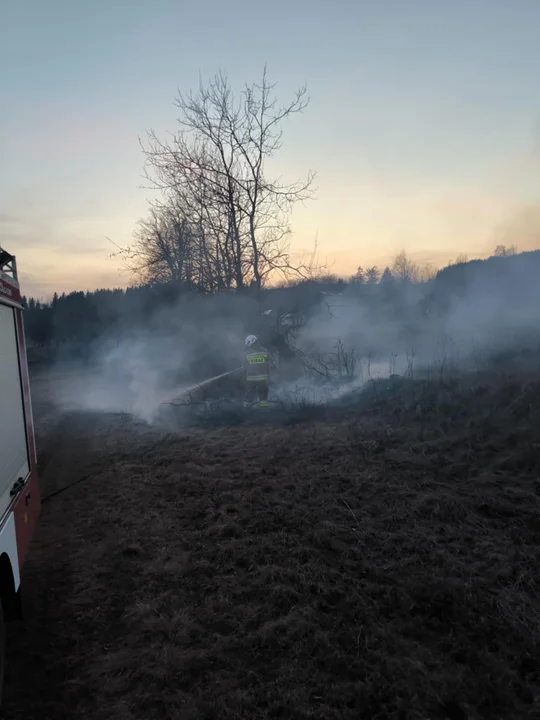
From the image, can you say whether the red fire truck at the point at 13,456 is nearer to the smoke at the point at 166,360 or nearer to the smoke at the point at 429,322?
the smoke at the point at 166,360

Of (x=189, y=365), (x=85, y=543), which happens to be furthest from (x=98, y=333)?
(x=85, y=543)

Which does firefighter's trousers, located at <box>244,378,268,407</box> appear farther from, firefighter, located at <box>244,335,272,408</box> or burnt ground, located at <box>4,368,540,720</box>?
burnt ground, located at <box>4,368,540,720</box>

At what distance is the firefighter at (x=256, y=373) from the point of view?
37.1ft

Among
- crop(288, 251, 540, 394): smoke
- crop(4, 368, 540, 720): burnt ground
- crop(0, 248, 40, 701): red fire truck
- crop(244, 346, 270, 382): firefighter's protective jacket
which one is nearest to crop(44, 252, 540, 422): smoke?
crop(288, 251, 540, 394): smoke

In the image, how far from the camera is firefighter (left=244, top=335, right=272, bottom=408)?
445 inches

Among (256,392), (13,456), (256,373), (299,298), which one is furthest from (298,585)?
(299,298)

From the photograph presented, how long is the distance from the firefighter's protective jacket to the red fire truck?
7.36m

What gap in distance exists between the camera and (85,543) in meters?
4.96

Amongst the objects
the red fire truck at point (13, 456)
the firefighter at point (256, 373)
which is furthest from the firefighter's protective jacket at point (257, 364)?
the red fire truck at point (13, 456)

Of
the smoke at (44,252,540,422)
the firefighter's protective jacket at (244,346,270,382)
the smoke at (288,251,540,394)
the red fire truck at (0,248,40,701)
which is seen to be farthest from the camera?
the smoke at (288,251,540,394)

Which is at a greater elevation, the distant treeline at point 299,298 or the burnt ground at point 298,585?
the distant treeline at point 299,298

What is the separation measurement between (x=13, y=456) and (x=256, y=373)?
821 centimetres

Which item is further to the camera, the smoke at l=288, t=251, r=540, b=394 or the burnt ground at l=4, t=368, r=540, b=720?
the smoke at l=288, t=251, r=540, b=394

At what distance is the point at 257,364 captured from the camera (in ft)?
37.2
